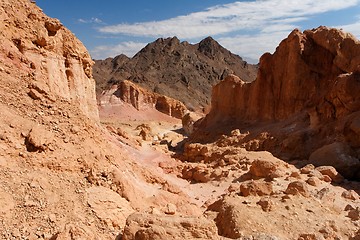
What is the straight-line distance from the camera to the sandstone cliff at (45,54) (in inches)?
416

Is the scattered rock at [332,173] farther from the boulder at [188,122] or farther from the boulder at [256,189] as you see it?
the boulder at [188,122]

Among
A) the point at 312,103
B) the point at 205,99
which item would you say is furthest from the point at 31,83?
the point at 205,99

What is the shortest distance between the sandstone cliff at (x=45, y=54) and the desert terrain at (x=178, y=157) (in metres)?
0.04

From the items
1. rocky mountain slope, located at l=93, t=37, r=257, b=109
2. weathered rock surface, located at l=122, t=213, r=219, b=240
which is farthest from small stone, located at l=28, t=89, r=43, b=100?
rocky mountain slope, located at l=93, t=37, r=257, b=109

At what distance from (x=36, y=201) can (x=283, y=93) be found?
828 inches

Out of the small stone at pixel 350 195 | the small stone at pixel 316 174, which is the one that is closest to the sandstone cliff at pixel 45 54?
the small stone at pixel 316 174

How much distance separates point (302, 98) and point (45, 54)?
55.2 ft

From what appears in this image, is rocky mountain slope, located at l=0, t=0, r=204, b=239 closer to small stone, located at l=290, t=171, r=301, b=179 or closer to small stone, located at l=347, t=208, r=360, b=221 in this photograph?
small stone, located at l=347, t=208, r=360, b=221

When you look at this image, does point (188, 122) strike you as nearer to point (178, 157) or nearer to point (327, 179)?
point (178, 157)

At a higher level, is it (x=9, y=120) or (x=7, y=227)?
(x=9, y=120)

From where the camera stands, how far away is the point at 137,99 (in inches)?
2099

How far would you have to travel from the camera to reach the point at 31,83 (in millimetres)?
9531

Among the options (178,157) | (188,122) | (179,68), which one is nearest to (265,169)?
(178,157)

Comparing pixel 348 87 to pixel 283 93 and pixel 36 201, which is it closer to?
pixel 283 93
